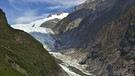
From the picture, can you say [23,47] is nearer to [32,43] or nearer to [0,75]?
[32,43]

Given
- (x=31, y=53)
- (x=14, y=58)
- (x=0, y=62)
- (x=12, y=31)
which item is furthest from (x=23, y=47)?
(x=0, y=62)

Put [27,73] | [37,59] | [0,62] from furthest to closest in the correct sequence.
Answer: [37,59] < [27,73] < [0,62]

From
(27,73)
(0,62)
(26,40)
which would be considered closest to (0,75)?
(0,62)

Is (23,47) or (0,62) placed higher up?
(23,47)

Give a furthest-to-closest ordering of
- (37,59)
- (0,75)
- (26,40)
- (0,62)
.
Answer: (26,40)
(37,59)
(0,62)
(0,75)

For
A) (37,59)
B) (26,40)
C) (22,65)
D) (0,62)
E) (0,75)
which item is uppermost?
(26,40)

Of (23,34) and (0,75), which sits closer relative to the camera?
(0,75)

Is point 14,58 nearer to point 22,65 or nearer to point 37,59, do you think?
point 22,65

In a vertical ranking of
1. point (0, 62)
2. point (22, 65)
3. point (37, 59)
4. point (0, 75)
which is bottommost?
point (0, 75)

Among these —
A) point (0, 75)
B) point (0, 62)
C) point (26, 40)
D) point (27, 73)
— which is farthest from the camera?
point (26, 40)
